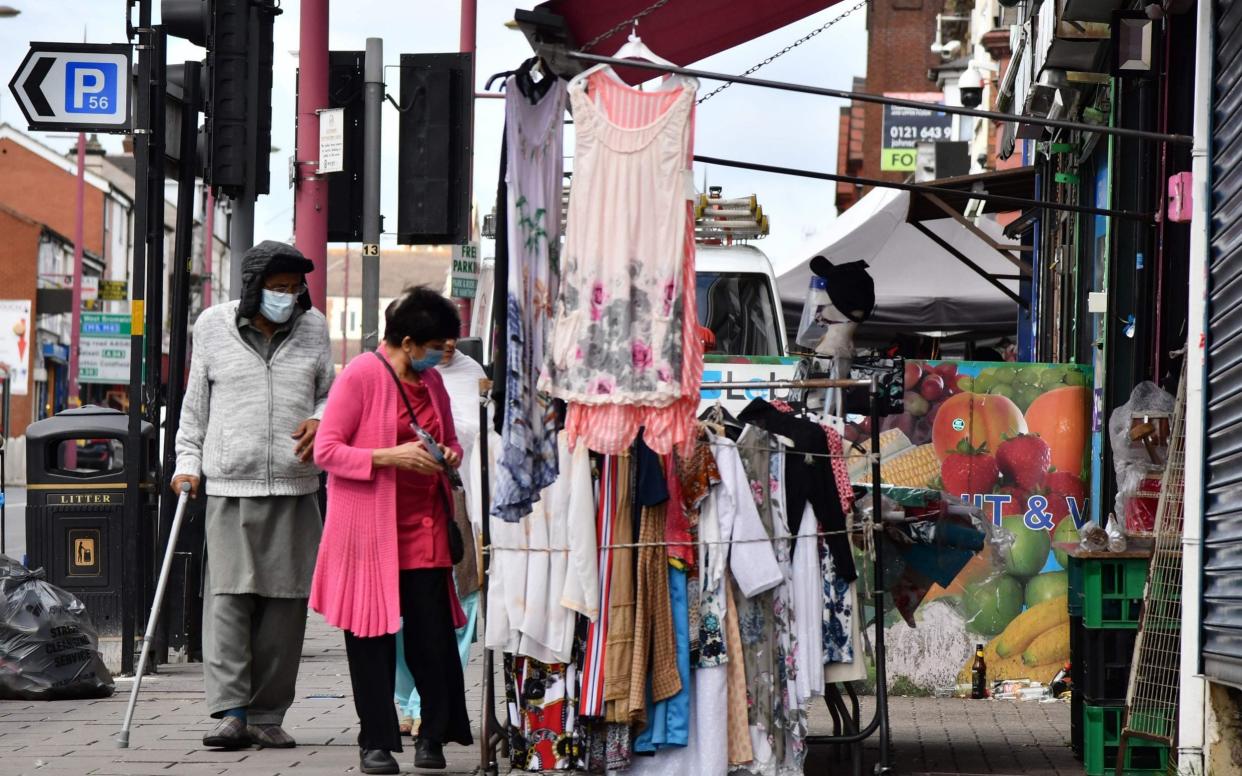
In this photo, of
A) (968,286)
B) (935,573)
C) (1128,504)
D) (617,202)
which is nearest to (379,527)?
(617,202)

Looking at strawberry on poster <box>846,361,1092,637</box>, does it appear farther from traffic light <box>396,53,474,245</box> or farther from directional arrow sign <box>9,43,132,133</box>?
directional arrow sign <box>9,43,132,133</box>

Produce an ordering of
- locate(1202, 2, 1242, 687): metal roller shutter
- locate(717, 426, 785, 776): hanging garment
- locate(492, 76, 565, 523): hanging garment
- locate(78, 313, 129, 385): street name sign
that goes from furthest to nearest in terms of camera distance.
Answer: locate(78, 313, 129, 385): street name sign, locate(717, 426, 785, 776): hanging garment, locate(492, 76, 565, 523): hanging garment, locate(1202, 2, 1242, 687): metal roller shutter

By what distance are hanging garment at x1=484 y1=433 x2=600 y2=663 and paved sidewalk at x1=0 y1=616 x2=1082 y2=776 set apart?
77 cm

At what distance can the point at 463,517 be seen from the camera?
8586mm

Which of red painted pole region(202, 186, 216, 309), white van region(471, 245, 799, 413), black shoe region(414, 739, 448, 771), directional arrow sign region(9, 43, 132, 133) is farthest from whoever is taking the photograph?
red painted pole region(202, 186, 216, 309)

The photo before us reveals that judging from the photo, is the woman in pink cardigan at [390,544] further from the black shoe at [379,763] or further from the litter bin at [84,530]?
the litter bin at [84,530]

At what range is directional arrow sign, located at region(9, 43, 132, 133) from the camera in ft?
36.2

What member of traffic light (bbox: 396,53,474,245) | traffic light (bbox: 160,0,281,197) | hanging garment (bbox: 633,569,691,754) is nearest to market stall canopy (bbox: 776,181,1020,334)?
traffic light (bbox: 396,53,474,245)

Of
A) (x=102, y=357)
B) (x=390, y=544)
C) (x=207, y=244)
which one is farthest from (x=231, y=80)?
(x=207, y=244)

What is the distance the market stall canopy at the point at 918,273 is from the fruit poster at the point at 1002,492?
9.24 m

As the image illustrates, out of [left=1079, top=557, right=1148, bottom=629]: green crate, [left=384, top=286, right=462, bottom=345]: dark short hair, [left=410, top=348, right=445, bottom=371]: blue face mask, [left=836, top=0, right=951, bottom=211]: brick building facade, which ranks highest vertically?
[left=836, top=0, right=951, bottom=211]: brick building facade

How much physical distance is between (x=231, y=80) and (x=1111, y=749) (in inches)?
265

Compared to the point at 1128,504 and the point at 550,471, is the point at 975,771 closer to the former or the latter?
the point at 1128,504

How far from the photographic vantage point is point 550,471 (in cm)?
697
